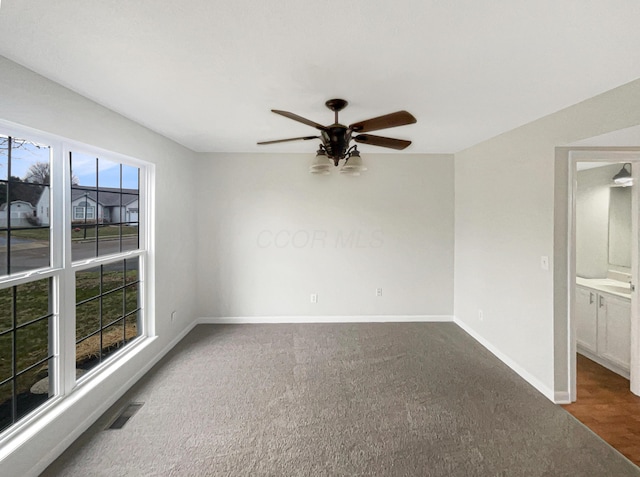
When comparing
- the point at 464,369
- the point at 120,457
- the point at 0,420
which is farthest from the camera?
the point at 464,369

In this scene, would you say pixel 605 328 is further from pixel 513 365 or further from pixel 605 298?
pixel 513 365

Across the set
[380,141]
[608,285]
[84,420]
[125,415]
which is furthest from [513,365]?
[84,420]

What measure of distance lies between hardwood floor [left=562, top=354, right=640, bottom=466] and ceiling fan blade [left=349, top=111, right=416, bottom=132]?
104 inches

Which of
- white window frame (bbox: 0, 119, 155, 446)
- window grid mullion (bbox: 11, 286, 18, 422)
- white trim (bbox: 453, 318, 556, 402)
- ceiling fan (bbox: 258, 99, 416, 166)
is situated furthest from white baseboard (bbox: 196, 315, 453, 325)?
ceiling fan (bbox: 258, 99, 416, 166)

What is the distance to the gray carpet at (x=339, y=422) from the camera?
1827 millimetres

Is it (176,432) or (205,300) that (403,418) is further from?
(205,300)

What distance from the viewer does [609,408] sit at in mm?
2402

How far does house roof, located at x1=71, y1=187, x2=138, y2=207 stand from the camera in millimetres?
2288

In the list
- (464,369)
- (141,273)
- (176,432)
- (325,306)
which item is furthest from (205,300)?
(464,369)

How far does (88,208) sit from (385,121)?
245 centimetres

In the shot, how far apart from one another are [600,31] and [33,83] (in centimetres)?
312

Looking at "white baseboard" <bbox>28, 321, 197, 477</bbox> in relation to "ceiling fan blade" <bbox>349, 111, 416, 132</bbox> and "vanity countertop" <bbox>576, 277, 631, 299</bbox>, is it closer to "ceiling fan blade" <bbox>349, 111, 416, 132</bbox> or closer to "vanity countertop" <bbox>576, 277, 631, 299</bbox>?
"ceiling fan blade" <bbox>349, 111, 416, 132</bbox>

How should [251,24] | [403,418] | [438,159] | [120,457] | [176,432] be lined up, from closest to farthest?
[251,24] < [120,457] < [176,432] < [403,418] < [438,159]

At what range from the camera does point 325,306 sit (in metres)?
4.28
